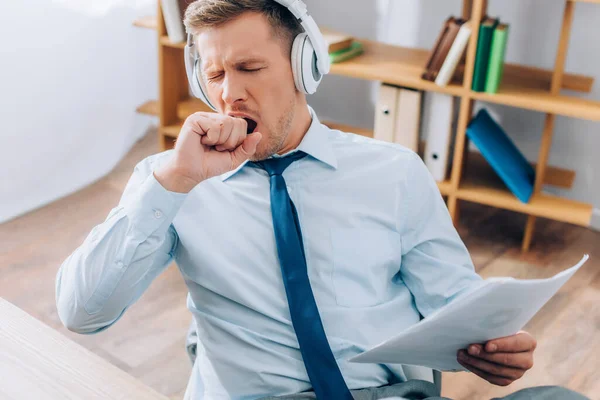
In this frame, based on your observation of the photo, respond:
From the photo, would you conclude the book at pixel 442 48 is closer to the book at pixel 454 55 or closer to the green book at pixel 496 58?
the book at pixel 454 55

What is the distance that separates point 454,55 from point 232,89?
4.98 feet

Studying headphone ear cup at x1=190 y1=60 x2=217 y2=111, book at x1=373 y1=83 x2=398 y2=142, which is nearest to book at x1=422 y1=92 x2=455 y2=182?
book at x1=373 y1=83 x2=398 y2=142

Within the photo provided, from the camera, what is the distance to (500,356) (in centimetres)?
120

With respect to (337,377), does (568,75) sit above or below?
above

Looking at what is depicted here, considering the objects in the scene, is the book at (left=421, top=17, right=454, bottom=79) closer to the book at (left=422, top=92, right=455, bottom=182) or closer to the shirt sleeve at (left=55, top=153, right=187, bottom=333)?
the book at (left=422, top=92, right=455, bottom=182)

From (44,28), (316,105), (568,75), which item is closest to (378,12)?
(316,105)

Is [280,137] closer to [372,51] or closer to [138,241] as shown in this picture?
[138,241]

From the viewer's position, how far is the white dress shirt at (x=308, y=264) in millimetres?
1334

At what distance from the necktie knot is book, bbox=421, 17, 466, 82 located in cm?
146

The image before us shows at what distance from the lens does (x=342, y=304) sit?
138 cm

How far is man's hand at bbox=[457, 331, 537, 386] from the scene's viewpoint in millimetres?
1200

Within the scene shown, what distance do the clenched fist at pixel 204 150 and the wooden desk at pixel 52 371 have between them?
0.30 meters

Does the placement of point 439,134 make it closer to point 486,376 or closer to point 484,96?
point 484,96

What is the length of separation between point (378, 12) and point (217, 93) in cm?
213
